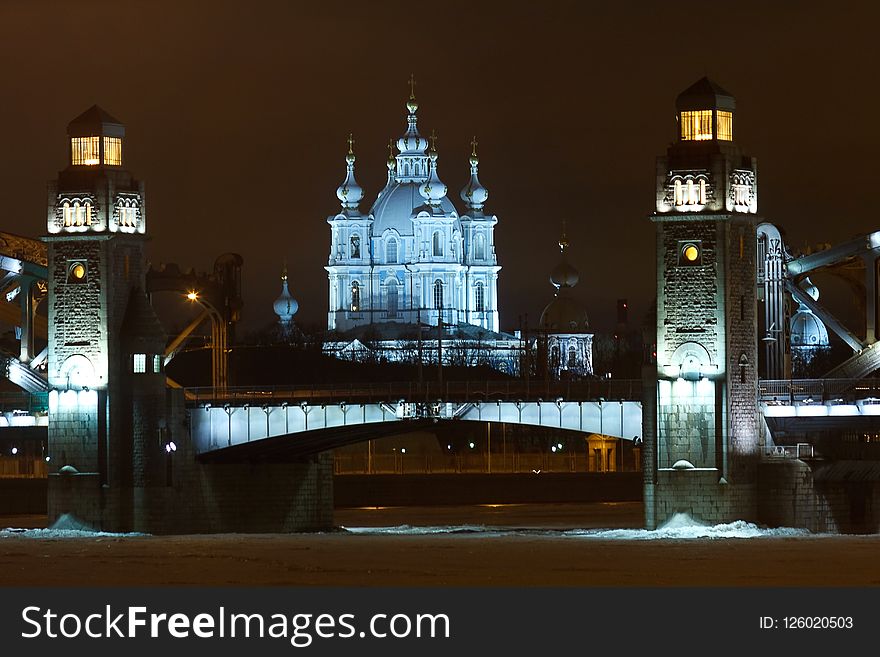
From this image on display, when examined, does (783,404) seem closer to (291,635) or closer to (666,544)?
(666,544)

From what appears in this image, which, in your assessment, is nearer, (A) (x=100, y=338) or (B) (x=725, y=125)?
(B) (x=725, y=125)

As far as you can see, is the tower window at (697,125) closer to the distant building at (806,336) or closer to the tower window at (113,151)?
the distant building at (806,336)

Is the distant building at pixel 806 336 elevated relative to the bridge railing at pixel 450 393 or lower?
elevated

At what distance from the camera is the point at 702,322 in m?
111

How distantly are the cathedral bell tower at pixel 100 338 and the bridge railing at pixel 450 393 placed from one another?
12.3 feet

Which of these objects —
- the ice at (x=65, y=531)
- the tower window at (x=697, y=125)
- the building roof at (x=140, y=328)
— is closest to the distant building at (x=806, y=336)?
the tower window at (x=697, y=125)

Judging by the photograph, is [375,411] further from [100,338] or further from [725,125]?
[725,125]

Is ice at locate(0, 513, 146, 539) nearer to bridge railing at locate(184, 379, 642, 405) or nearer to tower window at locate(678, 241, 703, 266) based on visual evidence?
bridge railing at locate(184, 379, 642, 405)

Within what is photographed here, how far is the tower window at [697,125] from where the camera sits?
111438 millimetres

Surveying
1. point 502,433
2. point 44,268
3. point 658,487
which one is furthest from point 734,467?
point 502,433

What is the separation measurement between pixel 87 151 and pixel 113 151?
1.04m

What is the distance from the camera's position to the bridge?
11762 cm

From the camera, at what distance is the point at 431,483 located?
160 meters

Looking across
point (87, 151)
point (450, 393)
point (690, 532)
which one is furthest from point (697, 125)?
point (87, 151)
